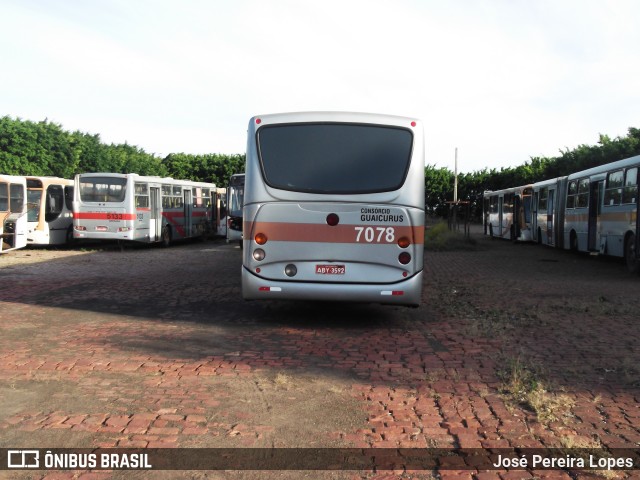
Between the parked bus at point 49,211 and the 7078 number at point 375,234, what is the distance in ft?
63.8

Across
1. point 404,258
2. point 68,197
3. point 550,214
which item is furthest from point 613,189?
point 68,197

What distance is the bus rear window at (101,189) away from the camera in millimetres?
24531

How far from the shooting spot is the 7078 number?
880 centimetres

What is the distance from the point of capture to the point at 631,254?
56.6 feet

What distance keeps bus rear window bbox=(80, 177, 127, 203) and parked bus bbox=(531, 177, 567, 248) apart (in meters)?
16.8

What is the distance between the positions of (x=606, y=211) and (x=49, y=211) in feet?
65.6

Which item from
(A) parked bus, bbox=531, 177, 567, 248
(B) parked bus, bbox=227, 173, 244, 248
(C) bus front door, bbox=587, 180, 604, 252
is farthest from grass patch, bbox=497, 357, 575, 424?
(B) parked bus, bbox=227, 173, 244, 248

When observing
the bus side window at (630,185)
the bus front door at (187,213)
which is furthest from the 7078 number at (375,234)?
the bus front door at (187,213)

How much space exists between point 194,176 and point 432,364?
52.8 meters

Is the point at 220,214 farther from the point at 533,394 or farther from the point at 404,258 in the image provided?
the point at 533,394

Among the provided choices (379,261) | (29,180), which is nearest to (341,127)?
(379,261)

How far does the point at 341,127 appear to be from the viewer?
9023 millimetres

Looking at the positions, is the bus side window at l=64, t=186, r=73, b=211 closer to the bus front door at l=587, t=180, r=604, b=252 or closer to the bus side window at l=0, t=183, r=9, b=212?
the bus side window at l=0, t=183, r=9, b=212

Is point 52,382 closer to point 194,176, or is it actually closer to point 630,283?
point 630,283
